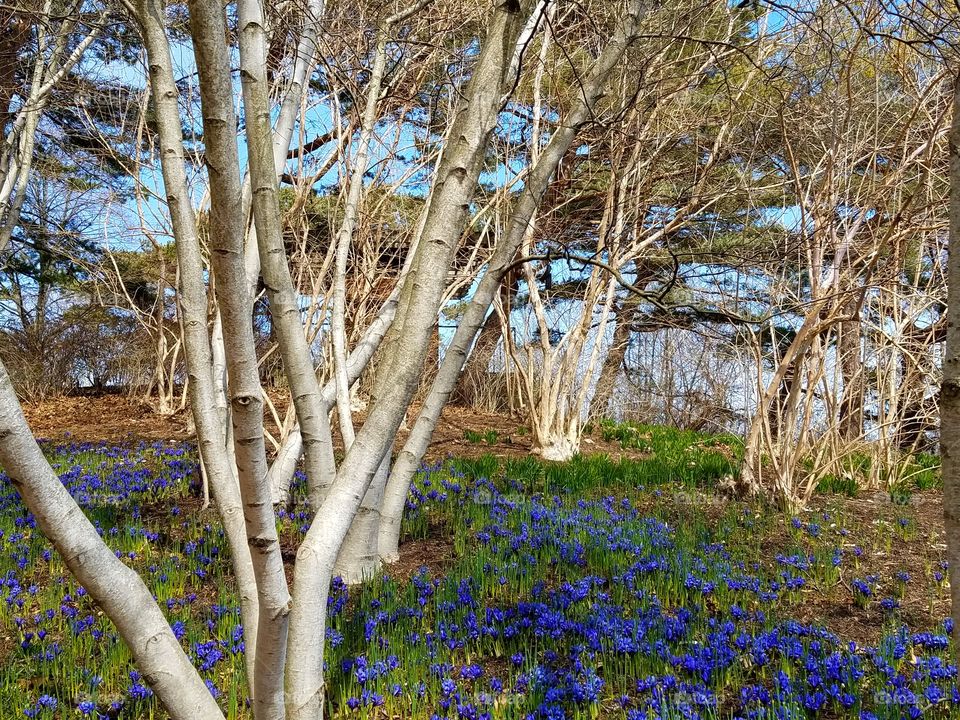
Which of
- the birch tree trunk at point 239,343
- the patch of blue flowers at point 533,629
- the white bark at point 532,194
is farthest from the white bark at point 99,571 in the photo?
the white bark at point 532,194

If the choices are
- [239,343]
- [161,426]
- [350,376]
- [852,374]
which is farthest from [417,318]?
[161,426]

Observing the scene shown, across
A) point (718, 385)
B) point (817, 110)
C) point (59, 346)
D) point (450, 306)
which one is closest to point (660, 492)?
point (817, 110)

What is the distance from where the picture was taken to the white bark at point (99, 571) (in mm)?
1377

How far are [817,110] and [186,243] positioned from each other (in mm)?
4728

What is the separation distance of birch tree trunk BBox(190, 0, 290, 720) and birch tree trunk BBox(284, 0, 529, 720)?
133mm

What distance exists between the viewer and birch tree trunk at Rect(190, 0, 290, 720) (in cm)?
153

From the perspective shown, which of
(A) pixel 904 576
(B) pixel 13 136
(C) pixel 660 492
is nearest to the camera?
(A) pixel 904 576

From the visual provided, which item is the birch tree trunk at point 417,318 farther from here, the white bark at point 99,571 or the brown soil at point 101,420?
the brown soil at point 101,420

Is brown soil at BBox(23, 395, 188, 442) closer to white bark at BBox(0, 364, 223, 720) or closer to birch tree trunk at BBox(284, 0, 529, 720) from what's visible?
birch tree trunk at BBox(284, 0, 529, 720)

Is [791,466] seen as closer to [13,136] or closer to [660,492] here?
[660,492]

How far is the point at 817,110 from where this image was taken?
5.07 metres

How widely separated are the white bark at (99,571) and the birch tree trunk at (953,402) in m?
1.68

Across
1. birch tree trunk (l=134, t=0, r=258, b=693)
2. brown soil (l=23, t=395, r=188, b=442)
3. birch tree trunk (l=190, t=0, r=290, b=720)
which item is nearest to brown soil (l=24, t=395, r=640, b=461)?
brown soil (l=23, t=395, r=188, b=442)

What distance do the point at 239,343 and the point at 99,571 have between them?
58 cm
